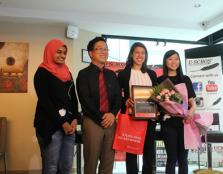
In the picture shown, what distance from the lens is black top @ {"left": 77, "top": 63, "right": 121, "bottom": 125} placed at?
7.43 feet

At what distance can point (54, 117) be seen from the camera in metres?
2.22

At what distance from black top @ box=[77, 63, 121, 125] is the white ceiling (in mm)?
2097

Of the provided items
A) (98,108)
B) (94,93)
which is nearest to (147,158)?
(98,108)

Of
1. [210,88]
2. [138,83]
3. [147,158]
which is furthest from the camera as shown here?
[210,88]

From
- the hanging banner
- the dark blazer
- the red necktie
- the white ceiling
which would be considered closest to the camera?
the red necktie

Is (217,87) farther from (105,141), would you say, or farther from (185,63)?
(105,141)

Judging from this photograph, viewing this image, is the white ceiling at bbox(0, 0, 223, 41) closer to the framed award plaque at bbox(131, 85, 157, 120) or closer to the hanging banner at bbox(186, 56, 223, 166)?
the hanging banner at bbox(186, 56, 223, 166)

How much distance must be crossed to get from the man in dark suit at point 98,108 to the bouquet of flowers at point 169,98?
35 centimetres

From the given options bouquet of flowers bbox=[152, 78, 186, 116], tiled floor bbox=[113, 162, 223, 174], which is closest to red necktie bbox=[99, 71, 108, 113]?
bouquet of flowers bbox=[152, 78, 186, 116]

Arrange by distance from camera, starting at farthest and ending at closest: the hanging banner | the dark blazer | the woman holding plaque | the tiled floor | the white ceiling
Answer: the hanging banner → the tiled floor → the white ceiling → the dark blazer → the woman holding plaque

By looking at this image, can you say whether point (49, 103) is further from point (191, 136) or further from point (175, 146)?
point (191, 136)

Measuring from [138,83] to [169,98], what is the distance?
32 cm

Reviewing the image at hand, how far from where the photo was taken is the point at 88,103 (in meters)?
2.28

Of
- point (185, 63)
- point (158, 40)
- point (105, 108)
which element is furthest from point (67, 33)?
point (105, 108)
